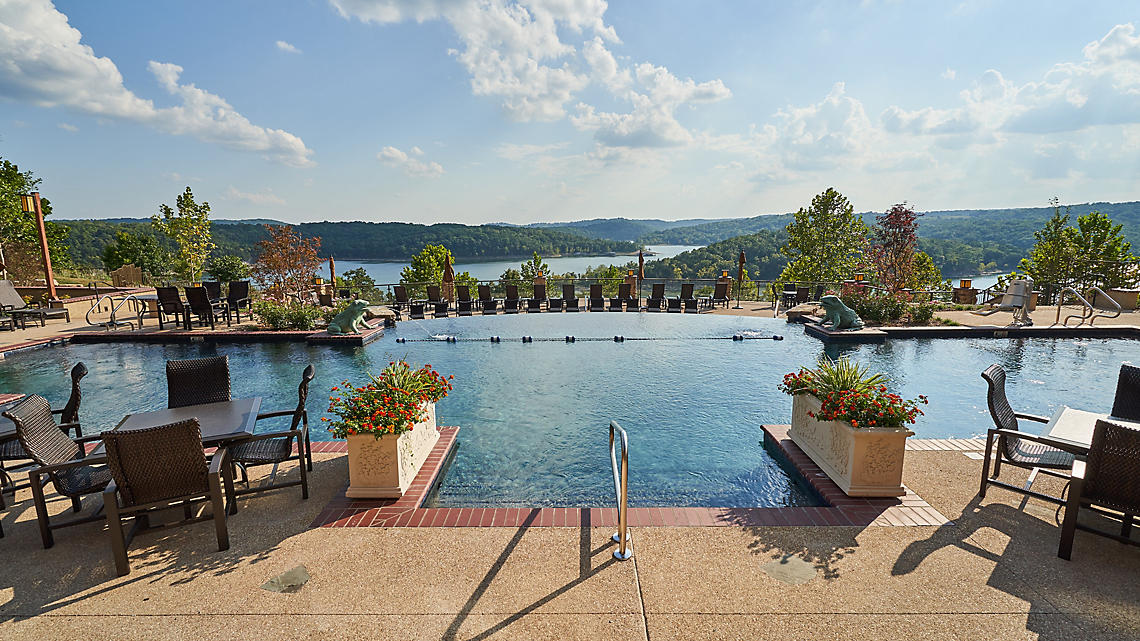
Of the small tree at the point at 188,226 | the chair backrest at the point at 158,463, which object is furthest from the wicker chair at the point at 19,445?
the small tree at the point at 188,226

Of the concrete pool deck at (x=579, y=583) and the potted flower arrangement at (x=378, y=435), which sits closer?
the concrete pool deck at (x=579, y=583)

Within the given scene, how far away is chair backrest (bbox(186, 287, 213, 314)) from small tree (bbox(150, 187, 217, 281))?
11166mm

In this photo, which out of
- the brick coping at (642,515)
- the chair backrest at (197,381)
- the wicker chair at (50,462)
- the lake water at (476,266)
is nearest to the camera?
the wicker chair at (50,462)

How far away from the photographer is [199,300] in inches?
463

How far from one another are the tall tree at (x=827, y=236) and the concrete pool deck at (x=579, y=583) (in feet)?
90.9

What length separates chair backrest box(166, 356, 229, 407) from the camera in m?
4.23

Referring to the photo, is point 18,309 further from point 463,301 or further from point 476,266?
point 476,266

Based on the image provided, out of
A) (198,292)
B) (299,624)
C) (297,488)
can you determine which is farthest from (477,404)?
(198,292)

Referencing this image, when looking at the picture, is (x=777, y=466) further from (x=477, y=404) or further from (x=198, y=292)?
(x=198, y=292)

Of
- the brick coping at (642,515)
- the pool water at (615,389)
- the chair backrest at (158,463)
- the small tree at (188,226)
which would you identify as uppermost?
the small tree at (188,226)

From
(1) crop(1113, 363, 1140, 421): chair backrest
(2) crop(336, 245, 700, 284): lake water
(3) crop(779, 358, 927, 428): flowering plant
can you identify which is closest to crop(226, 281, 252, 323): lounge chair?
(3) crop(779, 358, 927, 428): flowering plant

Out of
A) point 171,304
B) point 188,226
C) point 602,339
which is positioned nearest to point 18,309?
point 171,304

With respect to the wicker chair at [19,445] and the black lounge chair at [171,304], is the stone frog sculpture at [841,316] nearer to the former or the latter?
the wicker chair at [19,445]

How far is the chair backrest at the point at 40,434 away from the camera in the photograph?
3098 millimetres
